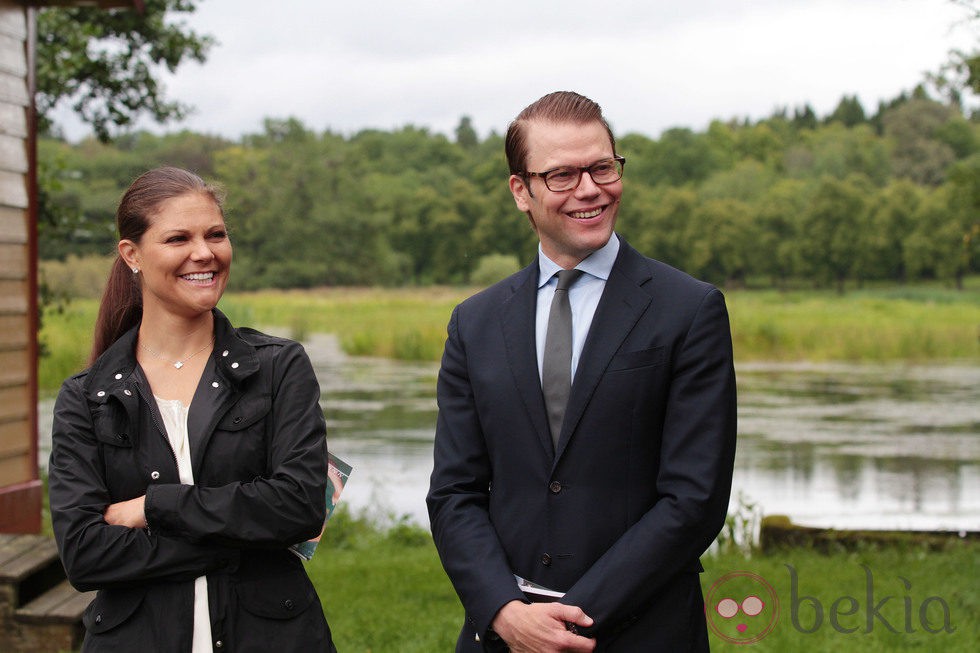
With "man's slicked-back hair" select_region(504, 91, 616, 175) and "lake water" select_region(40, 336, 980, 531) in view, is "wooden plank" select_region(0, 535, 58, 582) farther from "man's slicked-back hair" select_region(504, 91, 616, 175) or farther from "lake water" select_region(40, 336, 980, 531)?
"lake water" select_region(40, 336, 980, 531)

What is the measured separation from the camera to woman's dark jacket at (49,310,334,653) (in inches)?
85.9

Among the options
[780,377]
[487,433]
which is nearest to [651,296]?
[487,433]

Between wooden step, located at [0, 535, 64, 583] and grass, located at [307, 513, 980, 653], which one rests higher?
wooden step, located at [0, 535, 64, 583]

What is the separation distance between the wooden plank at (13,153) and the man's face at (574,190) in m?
4.68

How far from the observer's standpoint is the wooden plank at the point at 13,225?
611 cm

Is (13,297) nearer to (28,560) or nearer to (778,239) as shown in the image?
(28,560)

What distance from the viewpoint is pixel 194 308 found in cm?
233

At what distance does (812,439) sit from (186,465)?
14.8m

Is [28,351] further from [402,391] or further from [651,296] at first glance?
[402,391]

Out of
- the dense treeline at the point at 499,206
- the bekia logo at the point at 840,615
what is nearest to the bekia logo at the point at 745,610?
the bekia logo at the point at 840,615

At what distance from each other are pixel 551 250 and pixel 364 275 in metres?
17.9

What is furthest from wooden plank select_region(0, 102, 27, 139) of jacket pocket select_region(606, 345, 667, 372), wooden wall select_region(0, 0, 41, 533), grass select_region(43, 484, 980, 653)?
jacket pocket select_region(606, 345, 667, 372)

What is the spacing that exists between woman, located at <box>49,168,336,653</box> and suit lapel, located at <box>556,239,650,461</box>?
546mm

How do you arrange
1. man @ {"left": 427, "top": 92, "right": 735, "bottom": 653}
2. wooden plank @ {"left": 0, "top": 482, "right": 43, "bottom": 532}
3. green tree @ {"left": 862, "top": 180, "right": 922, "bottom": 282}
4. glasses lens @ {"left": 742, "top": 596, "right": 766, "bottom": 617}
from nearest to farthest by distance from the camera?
man @ {"left": 427, "top": 92, "right": 735, "bottom": 653} → glasses lens @ {"left": 742, "top": 596, "right": 766, "bottom": 617} → wooden plank @ {"left": 0, "top": 482, "right": 43, "bottom": 532} → green tree @ {"left": 862, "top": 180, "right": 922, "bottom": 282}
